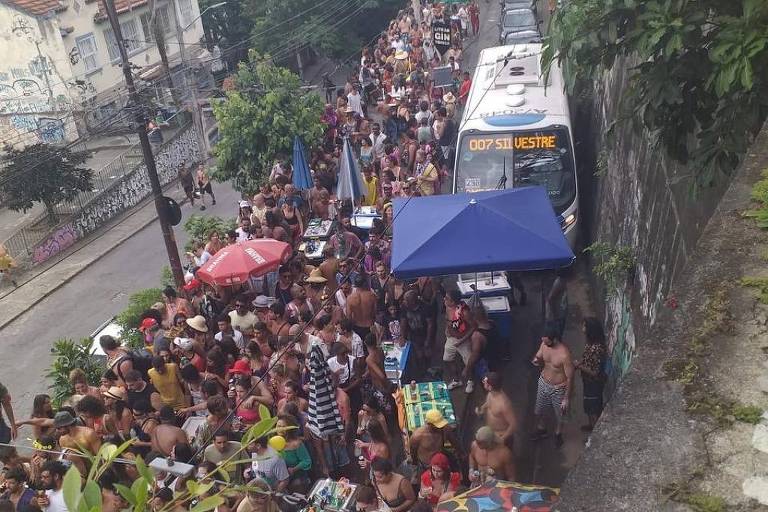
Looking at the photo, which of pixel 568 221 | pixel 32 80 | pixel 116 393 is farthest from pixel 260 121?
pixel 32 80

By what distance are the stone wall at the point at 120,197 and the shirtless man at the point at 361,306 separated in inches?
602

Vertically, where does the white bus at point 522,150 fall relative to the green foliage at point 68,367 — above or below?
above

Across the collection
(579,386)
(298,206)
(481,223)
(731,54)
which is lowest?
(579,386)

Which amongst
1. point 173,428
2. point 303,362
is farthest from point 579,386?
point 173,428

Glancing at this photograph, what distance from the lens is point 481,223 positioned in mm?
8055

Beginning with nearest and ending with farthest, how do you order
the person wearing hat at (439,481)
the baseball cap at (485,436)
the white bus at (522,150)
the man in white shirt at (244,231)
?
the person wearing hat at (439,481)
the baseball cap at (485,436)
the white bus at (522,150)
the man in white shirt at (244,231)

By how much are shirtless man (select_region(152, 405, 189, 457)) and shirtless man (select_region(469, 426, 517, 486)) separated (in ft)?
8.86

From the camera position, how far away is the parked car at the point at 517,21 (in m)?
23.2

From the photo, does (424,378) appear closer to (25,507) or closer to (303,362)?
(303,362)

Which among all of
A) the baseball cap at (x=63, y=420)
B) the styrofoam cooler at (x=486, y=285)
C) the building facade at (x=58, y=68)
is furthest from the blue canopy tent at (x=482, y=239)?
the building facade at (x=58, y=68)

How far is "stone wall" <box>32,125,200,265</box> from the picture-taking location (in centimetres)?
2148

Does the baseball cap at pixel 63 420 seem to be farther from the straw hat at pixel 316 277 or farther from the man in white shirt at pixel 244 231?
the man in white shirt at pixel 244 231

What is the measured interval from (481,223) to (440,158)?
22.6 ft

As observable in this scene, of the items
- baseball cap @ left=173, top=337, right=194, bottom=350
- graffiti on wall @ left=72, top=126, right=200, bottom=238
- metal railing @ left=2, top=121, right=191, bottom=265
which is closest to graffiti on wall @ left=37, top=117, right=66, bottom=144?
metal railing @ left=2, top=121, right=191, bottom=265
